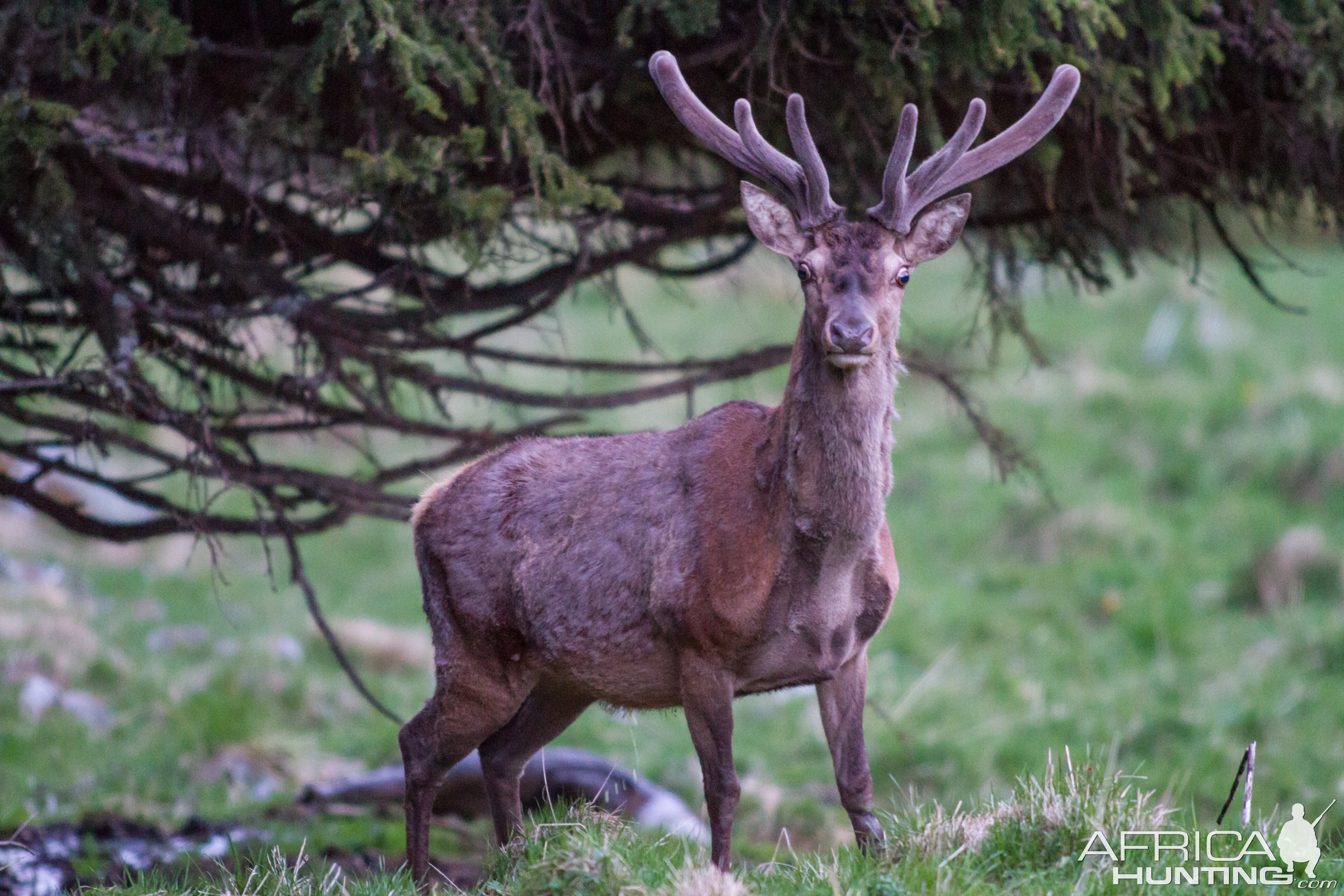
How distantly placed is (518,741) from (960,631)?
8.19m

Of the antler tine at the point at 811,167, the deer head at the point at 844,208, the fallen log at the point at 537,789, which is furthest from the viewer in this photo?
the fallen log at the point at 537,789

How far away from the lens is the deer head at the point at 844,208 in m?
4.38

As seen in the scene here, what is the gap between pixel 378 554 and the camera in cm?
1566

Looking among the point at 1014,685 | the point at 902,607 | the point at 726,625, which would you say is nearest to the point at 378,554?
the point at 902,607

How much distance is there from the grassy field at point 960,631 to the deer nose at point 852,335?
1567 millimetres

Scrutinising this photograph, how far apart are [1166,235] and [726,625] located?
13.1ft

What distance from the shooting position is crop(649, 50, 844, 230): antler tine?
14.8 ft

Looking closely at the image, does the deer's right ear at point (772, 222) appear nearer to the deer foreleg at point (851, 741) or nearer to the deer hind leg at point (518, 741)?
the deer foreleg at point (851, 741)

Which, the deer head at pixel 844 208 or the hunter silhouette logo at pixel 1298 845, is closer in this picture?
the deer head at pixel 844 208

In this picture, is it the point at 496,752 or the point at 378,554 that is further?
the point at 378,554

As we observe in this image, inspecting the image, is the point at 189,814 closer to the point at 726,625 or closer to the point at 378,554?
the point at 726,625

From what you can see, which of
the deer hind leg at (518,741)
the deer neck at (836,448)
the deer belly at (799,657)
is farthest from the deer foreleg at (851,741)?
the deer hind leg at (518,741)

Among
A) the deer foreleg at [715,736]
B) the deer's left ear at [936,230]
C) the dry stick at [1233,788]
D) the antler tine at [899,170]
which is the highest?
the antler tine at [899,170]

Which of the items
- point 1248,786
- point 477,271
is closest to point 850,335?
point 477,271
